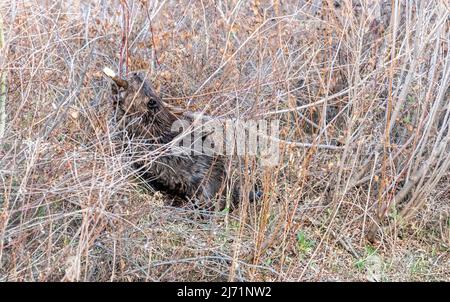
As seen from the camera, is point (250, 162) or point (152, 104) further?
point (152, 104)

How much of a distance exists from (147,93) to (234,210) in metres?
1.01

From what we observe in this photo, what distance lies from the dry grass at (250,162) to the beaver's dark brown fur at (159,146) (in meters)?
0.13

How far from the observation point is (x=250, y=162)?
479 cm

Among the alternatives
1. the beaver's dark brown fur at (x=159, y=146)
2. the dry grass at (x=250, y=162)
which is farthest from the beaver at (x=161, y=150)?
the dry grass at (x=250, y=162)

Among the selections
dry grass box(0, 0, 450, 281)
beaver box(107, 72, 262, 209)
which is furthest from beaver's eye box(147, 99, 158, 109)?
dry grass box(0, 0, 450, 281)

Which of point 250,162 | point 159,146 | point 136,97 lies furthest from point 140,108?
point 250,162

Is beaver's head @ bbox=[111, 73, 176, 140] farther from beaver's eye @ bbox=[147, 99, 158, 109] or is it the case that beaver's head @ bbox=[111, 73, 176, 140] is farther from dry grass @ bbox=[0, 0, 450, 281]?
dry grass @ bbox=[0, 0, 450, 281]

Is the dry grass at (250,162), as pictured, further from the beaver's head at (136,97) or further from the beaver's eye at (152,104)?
the beaver's eye at (152,104)

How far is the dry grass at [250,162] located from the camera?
167 inches

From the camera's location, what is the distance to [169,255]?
4.51m

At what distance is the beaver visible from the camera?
A: 5086 millimetres

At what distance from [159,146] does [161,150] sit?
0.03 m

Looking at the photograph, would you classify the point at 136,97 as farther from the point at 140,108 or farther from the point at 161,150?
the point at 161,150

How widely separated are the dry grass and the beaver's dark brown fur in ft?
0.44
